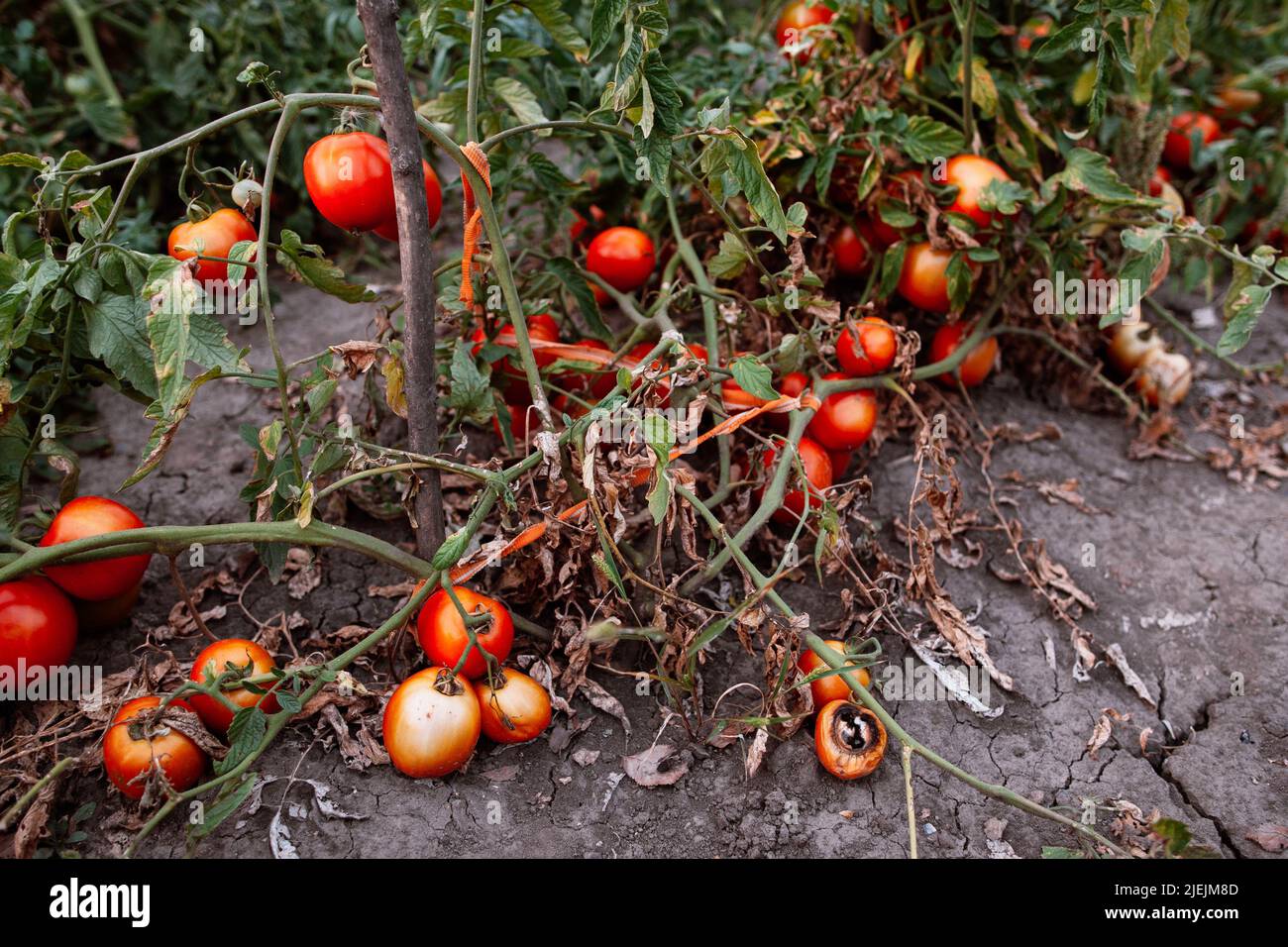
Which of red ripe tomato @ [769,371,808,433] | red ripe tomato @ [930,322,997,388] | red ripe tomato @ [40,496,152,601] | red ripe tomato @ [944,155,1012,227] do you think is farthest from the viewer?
red ripe tomato @ [930,322,997,388]

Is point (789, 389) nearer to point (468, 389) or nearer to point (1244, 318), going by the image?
point (468, 389)

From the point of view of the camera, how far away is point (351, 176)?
1.66 metres

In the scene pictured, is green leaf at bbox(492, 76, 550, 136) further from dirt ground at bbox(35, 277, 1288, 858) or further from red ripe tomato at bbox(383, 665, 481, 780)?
red ripe tomato at bbox(383, 665, 481, 780)

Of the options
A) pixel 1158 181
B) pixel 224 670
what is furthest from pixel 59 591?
pixel 1158 181

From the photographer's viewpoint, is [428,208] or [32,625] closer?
[32,625]

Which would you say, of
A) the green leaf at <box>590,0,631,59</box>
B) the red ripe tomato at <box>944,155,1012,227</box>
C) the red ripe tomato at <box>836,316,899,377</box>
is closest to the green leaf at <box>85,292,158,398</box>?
the green leaf at <box>590,0,631,59</box>

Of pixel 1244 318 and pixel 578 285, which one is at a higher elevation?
pixel 1244 318

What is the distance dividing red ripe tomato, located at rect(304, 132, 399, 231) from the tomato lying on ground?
1174 millimetres

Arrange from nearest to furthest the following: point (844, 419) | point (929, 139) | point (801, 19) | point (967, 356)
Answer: point (844, 419) < point (929, 139) < point (967, 356) < point (801, 19)

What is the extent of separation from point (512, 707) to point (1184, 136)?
2.79 meters

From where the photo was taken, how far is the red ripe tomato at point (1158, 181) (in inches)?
111

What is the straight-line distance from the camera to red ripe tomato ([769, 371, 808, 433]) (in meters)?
2.12

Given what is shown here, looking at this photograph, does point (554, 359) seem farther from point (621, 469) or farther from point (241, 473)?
point (241, 473)
